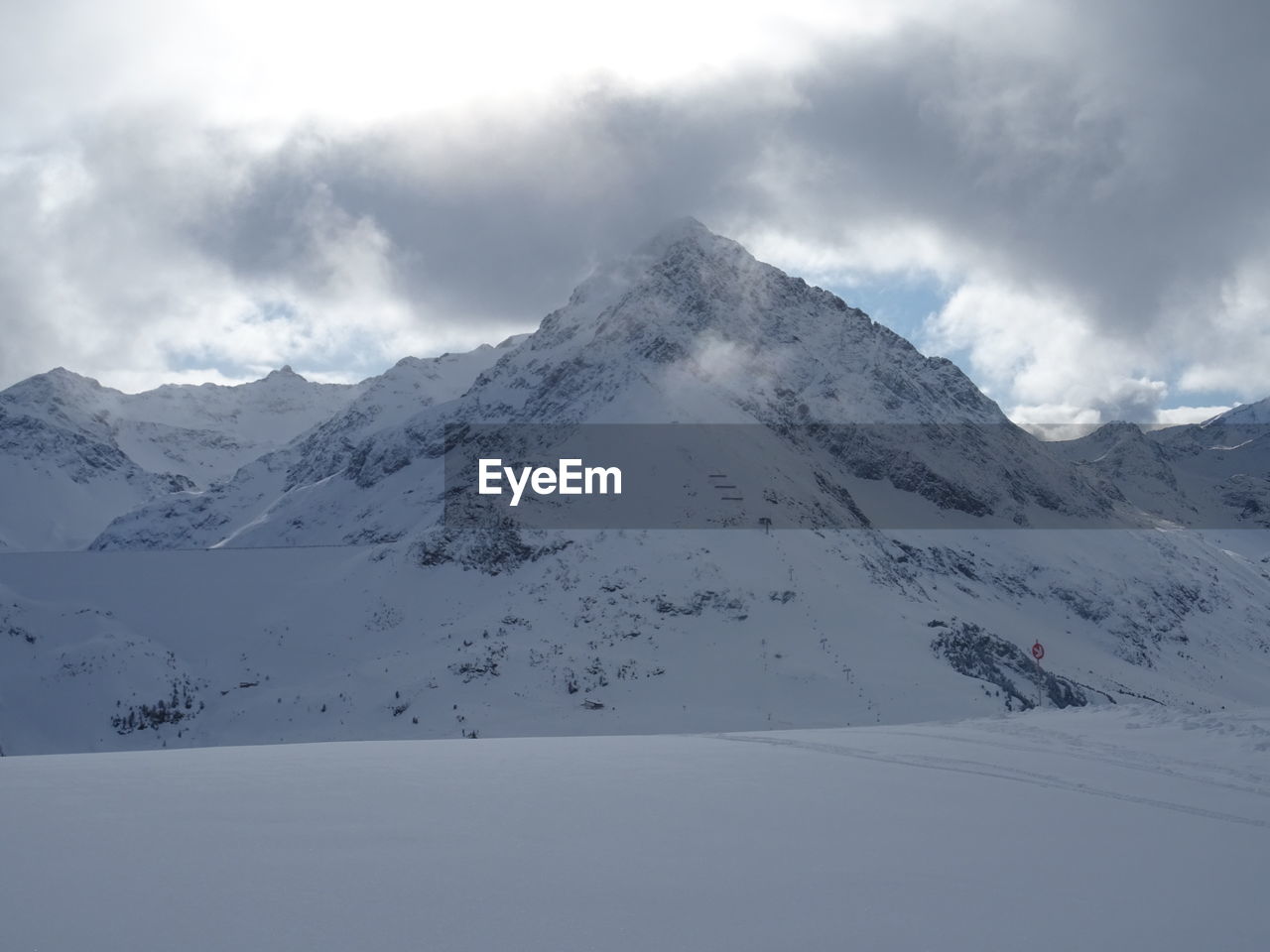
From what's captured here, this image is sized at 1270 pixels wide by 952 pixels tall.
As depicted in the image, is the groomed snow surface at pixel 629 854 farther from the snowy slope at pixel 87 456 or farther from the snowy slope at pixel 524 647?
the snowy slope at pixel 87 456

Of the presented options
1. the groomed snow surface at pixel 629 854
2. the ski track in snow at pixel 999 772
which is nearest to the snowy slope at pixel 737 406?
the ski track in snow at pixel 999 772

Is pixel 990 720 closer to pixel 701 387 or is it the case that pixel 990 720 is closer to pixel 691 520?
pixel 691 520

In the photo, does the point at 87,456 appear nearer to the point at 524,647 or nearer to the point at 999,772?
the point at 524,647

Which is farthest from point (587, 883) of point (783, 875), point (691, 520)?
point (691, 520)

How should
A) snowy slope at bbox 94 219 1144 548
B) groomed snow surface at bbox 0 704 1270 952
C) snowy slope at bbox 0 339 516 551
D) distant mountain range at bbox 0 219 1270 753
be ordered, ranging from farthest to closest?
1. snowy slope at bbox 0 339 516 551
2. snowy slope at bbox 94 219 1144 548
3. distant mountain range at bbox 0 219 1270 753
4. groomed snow surface at bbox 0 704 1270 952

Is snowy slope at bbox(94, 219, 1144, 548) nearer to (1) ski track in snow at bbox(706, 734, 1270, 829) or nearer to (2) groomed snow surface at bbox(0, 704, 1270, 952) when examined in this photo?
(1) ski track in snow at bbox(706, 734, 1270, 829)

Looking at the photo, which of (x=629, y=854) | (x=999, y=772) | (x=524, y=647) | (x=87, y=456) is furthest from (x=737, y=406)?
(x=87, y=456)

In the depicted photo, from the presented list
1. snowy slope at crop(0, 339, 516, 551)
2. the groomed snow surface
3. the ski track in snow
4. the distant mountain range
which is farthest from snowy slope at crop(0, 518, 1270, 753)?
snowy slope at crop(0, 339, 516, 551)
